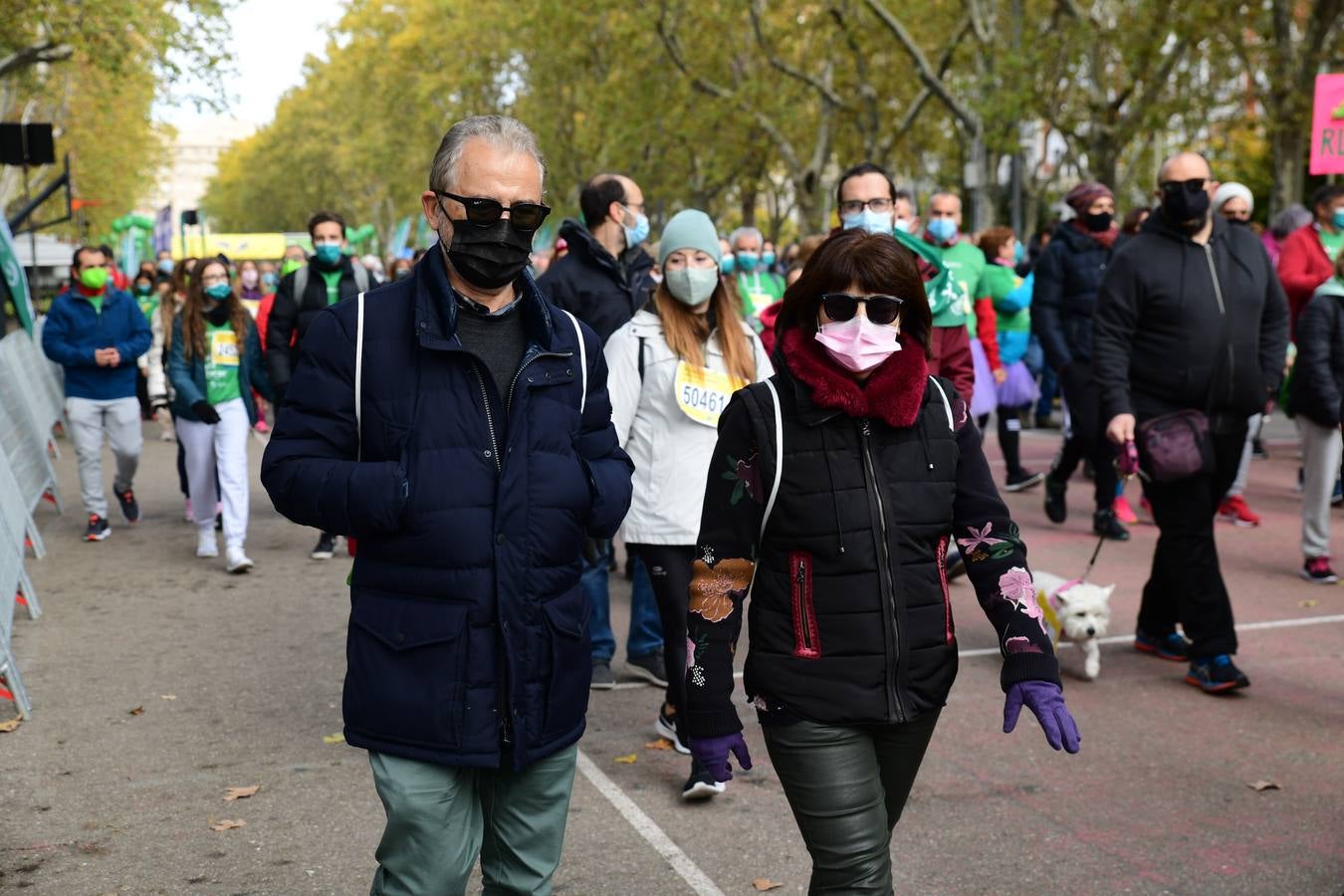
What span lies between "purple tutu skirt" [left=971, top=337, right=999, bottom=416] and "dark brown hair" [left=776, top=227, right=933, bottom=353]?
200 inches

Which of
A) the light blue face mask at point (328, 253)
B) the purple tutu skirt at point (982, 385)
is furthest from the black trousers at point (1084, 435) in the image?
the light blue face mask at point (328, 253)

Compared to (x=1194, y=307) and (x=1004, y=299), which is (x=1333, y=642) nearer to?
(x=1194, y=307)

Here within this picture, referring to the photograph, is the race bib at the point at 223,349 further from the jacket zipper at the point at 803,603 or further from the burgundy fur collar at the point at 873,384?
the jacket zipper at the point at 803,603

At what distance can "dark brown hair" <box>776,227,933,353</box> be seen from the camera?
133 inches

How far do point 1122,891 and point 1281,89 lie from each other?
66.1 feet

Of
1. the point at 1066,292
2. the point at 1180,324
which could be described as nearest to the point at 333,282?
the point at 1066,292

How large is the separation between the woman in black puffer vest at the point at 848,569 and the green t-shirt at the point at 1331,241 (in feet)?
28.7

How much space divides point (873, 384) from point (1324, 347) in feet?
19.1

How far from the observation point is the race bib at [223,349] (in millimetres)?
9836

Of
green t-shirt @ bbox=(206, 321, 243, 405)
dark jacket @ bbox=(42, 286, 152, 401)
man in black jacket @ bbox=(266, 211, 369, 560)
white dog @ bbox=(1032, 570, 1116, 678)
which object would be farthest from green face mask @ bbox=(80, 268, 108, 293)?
white dog @ bbox=(1032, 570, 1116, 678)

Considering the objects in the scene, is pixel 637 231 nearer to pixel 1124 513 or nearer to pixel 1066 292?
pixel 1066 292

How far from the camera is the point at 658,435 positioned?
18.5 feet

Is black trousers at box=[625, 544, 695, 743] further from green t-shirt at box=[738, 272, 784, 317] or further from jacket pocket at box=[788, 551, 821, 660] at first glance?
green t-shirt at box=[738, 272, 784, 317]

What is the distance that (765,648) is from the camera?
11.0ft
